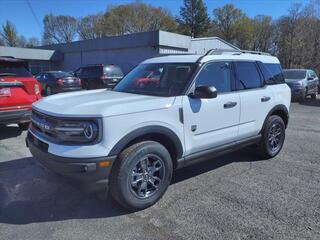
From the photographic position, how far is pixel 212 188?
13.9 ft

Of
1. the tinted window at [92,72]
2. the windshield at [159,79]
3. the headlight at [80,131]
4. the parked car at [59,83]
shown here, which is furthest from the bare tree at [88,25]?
the headlight at [80,131]

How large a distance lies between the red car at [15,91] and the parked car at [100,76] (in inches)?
395

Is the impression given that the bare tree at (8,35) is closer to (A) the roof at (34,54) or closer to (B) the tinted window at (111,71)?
(A) the roof at (34,54)

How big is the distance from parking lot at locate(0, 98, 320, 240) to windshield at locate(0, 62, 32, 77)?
7.41 feet

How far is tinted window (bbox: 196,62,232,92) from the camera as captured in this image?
13.8ft

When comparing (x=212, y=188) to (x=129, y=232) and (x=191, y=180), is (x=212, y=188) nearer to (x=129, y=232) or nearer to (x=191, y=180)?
(x=191, y=180)

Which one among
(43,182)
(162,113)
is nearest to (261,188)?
(162,113)

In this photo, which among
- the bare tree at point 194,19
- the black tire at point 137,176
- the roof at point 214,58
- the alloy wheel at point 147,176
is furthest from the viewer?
the bare tree at point 194,19

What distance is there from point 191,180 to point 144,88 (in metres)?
1.56

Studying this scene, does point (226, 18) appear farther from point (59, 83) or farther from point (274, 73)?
point (274, 73)

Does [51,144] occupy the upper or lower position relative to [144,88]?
lower

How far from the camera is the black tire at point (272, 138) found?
5.33 m

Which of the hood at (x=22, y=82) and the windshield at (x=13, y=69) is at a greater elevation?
the windshield at (x=13, y=69)

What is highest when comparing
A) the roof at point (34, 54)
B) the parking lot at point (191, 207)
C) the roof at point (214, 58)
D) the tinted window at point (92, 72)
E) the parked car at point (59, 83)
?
the roof at point (34, 54)
